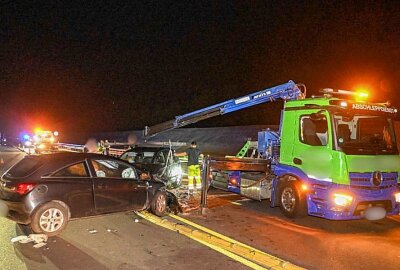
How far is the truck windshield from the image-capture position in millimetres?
8375

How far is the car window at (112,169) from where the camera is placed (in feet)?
→ 26.7

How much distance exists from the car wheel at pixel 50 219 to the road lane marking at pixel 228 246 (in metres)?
1.89

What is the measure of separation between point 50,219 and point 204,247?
8.62 feet

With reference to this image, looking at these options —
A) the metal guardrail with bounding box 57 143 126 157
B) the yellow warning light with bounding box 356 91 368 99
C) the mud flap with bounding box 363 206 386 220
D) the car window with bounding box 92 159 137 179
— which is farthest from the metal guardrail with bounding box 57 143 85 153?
the mud flap with bounding box 363 206 386 220

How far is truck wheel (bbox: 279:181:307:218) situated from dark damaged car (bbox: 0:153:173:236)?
305 cm

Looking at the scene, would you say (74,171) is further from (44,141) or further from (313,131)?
(44,141)

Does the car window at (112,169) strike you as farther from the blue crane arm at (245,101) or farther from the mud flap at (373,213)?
the mud flap at (373,213)

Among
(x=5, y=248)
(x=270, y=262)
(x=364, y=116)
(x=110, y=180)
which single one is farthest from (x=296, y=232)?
(x=5, y=248)

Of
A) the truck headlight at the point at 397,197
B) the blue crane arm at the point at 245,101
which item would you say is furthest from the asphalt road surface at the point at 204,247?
the blue crane arm at the point at 245,101

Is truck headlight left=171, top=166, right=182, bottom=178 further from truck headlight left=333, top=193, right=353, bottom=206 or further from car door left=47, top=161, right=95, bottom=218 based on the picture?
truck headlight left=333, top=193, right=353, bottom=206

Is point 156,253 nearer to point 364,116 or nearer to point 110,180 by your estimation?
point 110,180

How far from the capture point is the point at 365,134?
880 centimetres

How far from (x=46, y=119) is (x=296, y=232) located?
9802 centimetres

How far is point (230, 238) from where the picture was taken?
23.8 ft
